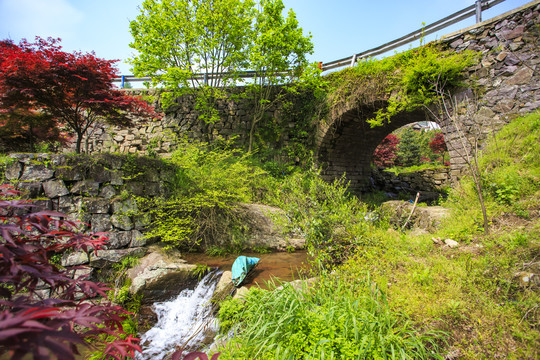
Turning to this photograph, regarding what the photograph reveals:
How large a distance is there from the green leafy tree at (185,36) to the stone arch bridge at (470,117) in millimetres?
1397

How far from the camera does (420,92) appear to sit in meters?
5.78

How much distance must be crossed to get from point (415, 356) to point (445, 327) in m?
0.44

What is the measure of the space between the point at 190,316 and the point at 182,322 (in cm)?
12

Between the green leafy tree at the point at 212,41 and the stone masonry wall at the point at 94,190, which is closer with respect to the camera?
the stone masonry wall at the point at 94,190

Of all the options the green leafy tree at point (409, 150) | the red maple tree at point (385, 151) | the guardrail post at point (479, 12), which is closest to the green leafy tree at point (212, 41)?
the guardrail post at point (479, 12)

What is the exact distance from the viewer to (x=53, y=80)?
14.3 feet

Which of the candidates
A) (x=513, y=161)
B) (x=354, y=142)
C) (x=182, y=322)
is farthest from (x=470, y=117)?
(x=182, y=322)

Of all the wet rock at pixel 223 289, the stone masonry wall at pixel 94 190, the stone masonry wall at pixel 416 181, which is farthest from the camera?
the stone masonry wall at pixel 416 181

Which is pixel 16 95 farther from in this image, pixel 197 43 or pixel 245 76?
pixel 245 76

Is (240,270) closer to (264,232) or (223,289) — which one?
(223,289)

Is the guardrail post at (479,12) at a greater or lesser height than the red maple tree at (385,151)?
greater

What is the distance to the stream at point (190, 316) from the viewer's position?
9.57 ft

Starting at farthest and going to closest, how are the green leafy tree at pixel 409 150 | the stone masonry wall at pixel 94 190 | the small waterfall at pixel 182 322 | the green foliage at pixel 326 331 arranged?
the green leafy tree at pixel 409 150 → the stone masonry wall at pixel 94 190 → the small waterfall at pixel 182 322 → the green foliage at pixel 326 331

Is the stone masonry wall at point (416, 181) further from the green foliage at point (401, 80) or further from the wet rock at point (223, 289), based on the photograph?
the wet rock at point (223, 289)
